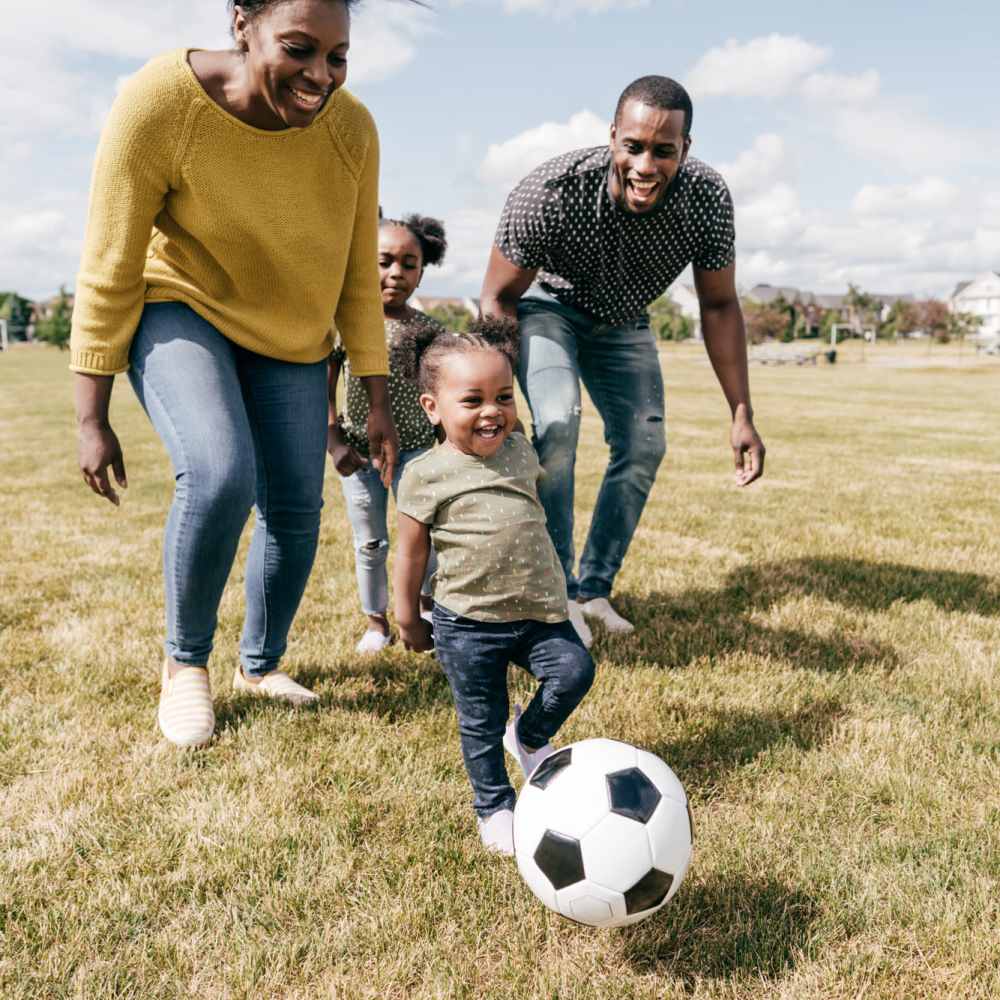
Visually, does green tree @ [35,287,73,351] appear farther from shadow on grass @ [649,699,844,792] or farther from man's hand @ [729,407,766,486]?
shadow on grass @ [649,699,844,792]

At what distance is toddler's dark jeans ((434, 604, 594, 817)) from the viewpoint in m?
2.82

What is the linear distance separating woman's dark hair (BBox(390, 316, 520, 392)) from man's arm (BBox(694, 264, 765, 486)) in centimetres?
149

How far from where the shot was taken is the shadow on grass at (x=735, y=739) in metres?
3.14

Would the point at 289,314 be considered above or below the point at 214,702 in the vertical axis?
above

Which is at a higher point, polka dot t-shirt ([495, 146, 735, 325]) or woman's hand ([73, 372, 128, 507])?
polka dot t-shirt ([495, 146, 735, 325])

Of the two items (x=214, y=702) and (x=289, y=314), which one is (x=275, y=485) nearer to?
(x=289, y=314)

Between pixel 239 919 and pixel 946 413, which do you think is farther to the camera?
pixel 946 413

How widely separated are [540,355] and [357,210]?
4.08 feet

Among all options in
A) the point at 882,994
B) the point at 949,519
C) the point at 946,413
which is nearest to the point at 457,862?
the point at 882,994

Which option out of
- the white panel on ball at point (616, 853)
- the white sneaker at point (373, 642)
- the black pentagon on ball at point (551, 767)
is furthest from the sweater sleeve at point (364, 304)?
the white panel on ball at point (616, 853)

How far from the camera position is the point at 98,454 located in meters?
3.17

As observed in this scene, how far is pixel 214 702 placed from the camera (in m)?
3.79

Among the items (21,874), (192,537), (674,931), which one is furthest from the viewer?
(192,537)

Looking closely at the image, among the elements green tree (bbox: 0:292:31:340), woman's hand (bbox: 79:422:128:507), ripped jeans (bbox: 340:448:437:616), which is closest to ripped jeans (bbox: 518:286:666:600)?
ripped jeans (bbox: 340:448:437:616)
